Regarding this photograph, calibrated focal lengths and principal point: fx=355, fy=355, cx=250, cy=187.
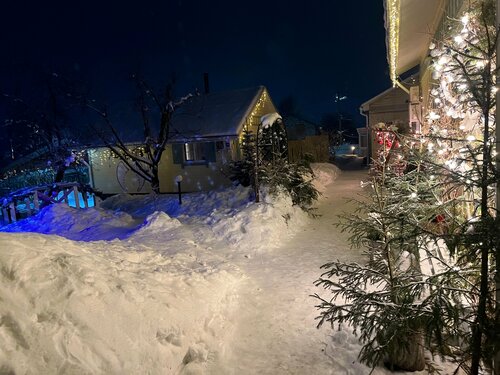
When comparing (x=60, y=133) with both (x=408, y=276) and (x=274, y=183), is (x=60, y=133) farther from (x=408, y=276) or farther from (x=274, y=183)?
(x=408, y=276)

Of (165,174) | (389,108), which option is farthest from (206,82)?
(389,108)

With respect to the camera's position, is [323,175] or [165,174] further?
[323,175]

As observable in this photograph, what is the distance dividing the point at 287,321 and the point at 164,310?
1754mm

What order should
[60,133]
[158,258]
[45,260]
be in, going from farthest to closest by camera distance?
[60,133] → [158,258] → [45,260]

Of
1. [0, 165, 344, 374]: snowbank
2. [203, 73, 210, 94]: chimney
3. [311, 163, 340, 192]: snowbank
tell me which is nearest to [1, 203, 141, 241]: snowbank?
[0, 165, 344, 374]: snowbank

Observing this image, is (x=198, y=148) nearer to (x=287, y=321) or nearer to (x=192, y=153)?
(x=192, y=153)

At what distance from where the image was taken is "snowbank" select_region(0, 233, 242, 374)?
10.3 feet

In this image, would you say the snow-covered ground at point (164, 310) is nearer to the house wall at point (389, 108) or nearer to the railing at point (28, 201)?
the railing at point (28, 201)

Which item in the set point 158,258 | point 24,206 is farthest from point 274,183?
point 24,206

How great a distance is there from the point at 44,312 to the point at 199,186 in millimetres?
14204

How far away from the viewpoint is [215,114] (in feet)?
59.0

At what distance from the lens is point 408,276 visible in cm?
340

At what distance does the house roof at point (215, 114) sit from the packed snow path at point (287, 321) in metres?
9.39

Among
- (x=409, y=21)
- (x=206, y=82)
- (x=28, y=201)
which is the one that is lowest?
(x=28, y=201)
